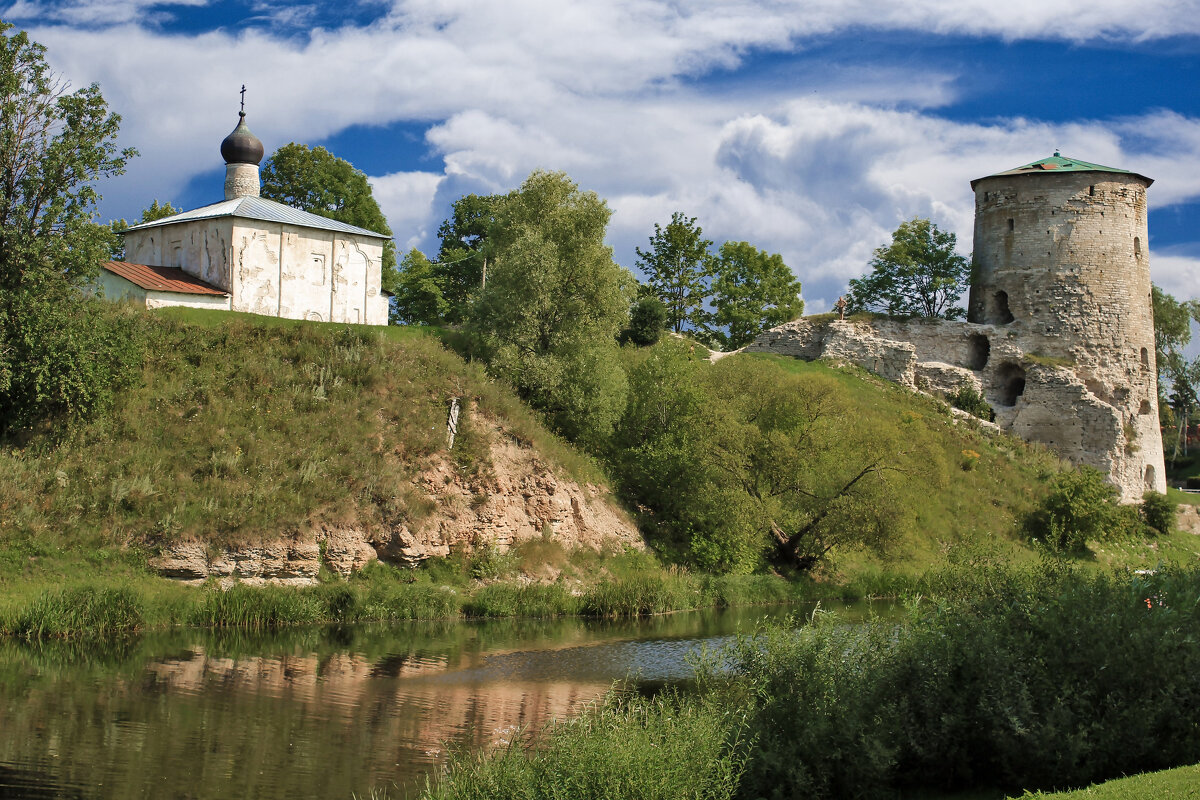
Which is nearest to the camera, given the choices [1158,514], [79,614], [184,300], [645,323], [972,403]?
[79,614]

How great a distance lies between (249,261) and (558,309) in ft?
31.8

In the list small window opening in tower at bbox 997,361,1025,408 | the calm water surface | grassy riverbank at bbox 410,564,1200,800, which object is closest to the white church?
the calm water surface

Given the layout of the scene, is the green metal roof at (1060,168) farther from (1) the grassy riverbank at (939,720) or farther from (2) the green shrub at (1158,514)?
(1) the grassy riverbank at (939,720)

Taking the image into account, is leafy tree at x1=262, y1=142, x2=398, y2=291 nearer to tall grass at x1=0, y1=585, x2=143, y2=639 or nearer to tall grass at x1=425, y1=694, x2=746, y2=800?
tall grass at x1=0, y1=585, x2=143, y2=639

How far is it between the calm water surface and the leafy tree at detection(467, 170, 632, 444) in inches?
426

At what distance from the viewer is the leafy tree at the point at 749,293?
5453cm

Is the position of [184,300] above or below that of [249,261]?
below

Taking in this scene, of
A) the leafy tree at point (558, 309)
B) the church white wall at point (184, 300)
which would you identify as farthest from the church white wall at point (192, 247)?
the leafy tree at point (558, 309)

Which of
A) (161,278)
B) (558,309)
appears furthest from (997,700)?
(161,278)

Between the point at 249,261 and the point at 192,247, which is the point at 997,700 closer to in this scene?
the point at 249,261

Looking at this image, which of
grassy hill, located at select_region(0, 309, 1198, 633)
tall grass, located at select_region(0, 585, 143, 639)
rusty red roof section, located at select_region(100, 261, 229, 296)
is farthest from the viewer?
rusty red roof section, located at select_region(100, 261, 229, 296)

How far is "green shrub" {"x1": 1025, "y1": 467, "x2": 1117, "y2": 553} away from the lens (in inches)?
1553

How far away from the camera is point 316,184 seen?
Answer: 47.2 metres

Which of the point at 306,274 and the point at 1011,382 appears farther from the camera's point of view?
the point at 1011,382
